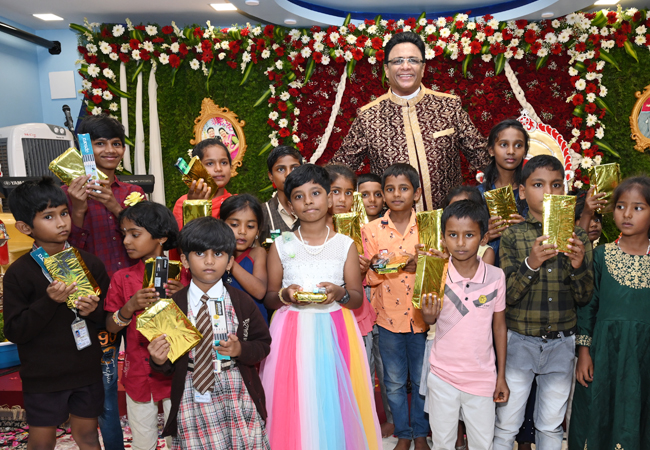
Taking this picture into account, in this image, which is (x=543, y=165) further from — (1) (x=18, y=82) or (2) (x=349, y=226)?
(1) (x=18, y=82)

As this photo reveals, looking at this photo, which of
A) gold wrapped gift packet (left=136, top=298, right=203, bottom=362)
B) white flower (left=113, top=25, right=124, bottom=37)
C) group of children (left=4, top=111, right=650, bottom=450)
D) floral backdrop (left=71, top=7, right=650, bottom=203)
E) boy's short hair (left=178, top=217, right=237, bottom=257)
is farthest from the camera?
white flower (left=113, top=25, right=124, bottom=37)

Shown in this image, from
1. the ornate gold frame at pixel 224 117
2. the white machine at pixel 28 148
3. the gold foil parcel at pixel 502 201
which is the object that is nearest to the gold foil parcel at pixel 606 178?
the gold foil parcel at pixel 502 201

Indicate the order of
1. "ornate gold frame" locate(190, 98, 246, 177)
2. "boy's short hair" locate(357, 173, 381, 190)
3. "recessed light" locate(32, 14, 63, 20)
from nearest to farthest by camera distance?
"boy's short hair" locate(357, 173, 381, 190) → "recessed light" locate(32, 14, 63, 20) → "ornate gold frame" locate(190, 98, 246, 177)

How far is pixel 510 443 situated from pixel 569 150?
423 cm

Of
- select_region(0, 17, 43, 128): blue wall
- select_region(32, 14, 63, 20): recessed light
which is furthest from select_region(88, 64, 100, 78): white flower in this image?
select_region(0, 17, 43, 128): blue wall

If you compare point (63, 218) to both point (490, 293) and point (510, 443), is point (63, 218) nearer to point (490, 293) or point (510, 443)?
point (490, 293)

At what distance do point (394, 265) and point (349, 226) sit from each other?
313 mm

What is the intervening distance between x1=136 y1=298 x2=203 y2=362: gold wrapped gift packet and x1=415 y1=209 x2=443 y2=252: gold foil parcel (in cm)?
125

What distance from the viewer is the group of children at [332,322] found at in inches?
86.0

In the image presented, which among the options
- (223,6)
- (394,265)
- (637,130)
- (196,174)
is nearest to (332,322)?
(394,265)

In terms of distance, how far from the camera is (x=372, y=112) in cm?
371

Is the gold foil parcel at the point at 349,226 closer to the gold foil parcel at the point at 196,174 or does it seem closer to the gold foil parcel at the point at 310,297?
the gold foil parcel at the point at 310,297

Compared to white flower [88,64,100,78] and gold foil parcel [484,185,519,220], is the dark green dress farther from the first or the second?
white flower [88,64,100,78]

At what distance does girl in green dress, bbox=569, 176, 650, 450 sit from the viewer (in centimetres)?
237
